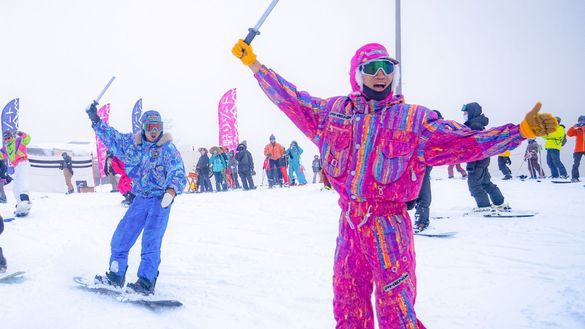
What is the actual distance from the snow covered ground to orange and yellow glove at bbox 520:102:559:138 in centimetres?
208

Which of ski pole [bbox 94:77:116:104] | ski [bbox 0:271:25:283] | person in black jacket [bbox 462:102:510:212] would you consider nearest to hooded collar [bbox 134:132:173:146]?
ski pole [bbox 94:77:116:104]

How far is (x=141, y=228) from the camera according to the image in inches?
169

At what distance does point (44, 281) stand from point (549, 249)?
6239 millimetres

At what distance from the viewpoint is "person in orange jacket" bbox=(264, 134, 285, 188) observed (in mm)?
16328

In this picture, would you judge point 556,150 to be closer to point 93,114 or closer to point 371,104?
point 371,104

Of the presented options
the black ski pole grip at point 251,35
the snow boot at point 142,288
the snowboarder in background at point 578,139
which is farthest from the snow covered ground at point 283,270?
the snowboarder in background at point 578,139

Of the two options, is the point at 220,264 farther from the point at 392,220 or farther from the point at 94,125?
the point at 392,220

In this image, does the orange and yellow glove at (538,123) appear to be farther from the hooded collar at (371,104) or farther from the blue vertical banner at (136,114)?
the blue vertical banner at (136,114)

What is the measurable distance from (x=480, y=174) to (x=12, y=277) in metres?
7.29

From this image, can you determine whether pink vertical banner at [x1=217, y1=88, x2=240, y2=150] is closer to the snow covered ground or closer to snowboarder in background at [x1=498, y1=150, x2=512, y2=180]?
the snow covered ground

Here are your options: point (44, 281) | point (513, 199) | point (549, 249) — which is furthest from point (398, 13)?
point (44, 281)

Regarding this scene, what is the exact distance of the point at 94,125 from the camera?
4.41 m

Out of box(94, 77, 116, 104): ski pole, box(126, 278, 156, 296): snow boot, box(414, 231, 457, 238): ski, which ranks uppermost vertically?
box(94, 77, 116, 104): ski pole

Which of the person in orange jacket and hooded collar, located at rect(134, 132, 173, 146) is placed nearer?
hooded collar, located at rect(134, 132, 173, 146)
